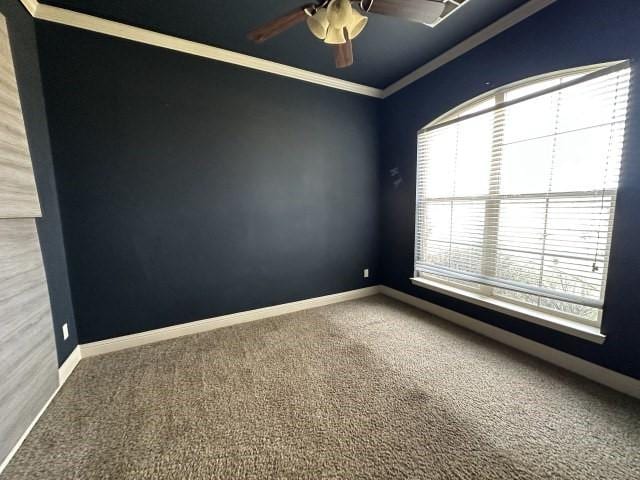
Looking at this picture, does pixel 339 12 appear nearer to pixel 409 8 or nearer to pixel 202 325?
pixel 409 8

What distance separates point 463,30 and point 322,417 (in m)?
3.18

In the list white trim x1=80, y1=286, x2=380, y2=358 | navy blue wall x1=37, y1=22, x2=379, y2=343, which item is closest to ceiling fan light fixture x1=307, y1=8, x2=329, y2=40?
navy blue wall x1=37, y1=22, x2=379, y2=343

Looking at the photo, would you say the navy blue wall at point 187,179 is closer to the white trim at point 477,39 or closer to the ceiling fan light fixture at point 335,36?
the white trim at point 477,39

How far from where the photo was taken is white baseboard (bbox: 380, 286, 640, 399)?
1620mm

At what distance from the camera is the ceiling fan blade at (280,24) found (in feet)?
4.61

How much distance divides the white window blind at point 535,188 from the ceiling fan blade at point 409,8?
114 cm

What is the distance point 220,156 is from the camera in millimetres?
2447

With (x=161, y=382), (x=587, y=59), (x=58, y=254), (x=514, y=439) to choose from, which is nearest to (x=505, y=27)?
(x=587, y=59)

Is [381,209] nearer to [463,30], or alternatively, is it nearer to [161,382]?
[463,30]

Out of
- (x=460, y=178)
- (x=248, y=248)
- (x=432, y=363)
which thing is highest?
(x=460, y=178)

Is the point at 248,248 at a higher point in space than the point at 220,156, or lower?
lower

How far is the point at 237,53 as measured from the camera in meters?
2.38

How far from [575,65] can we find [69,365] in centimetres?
429

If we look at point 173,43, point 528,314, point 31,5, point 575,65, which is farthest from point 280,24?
→ point 528,314
